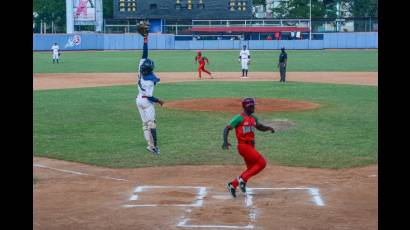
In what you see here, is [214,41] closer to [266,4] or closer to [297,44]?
[297,44]

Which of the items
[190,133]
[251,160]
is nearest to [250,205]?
[251,160]

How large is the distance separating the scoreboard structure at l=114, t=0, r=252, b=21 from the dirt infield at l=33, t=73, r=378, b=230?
68.4 meters

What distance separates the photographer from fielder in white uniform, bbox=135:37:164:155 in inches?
595

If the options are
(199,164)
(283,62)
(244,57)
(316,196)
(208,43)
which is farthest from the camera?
(208,43)

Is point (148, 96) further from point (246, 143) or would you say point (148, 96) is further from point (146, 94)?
point (246, 143)

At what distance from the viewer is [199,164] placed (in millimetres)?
14867

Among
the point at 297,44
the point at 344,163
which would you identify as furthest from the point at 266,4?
the point at 344,163

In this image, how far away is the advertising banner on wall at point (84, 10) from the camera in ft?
272

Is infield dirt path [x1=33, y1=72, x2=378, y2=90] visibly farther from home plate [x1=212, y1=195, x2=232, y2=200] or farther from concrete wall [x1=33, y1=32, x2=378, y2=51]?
concrete wall [x1=33, y1=32, x2=378, y2=51]

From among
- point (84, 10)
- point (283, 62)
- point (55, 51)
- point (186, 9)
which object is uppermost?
point (186, 9)

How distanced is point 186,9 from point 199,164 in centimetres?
7021

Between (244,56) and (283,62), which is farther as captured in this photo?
(244,56)
